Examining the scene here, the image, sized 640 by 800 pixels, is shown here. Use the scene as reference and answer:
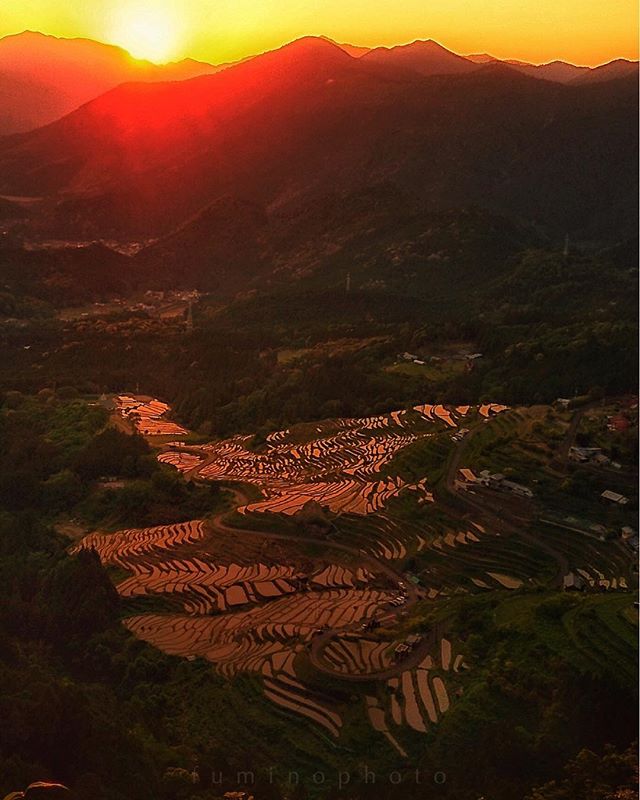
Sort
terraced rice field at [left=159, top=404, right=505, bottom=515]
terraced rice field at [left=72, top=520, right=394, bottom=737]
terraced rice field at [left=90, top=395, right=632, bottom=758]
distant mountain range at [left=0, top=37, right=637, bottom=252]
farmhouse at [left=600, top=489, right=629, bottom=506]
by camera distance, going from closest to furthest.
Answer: terraced rice field at [left=90, top=395, right=632, bottom=758] → terraced rice field at [left=72, top=520, right=394, bottom=737] → farmhouse at [left=600, top=489, right=629, bottom=506] → terraced rice field at [left=159, top=404, right=505, bottom=515] → distant mountain range at [left=0, top=37, right=637, bottom=252]

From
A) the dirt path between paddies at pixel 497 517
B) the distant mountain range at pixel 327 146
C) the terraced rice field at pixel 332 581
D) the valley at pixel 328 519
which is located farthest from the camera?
the distant mountain range at pixel 327 146

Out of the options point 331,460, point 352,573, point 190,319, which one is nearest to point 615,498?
point 352,573

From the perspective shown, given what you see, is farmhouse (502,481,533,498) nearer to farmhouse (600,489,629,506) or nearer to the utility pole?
farmhouse (600,489,629,506)

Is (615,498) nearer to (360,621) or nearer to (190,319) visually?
(360,621)

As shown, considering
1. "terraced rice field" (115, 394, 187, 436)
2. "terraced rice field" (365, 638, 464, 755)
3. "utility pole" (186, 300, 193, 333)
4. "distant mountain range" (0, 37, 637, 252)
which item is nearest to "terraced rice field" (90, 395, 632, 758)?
"terraced rice field" (365, 638, 464, 755)

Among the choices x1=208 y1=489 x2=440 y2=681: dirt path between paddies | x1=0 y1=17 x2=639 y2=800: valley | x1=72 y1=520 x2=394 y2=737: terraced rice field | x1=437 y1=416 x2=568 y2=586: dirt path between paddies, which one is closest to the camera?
x1=0 y1=17 x2=639 y2=800: valley

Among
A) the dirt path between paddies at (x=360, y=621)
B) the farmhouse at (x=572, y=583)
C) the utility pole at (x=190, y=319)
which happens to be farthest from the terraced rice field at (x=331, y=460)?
the utility pole at (x=190, y=319)

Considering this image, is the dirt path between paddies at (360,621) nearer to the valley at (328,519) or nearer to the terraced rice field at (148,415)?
the valley at (328,519)

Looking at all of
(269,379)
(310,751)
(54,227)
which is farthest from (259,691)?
(54,227)

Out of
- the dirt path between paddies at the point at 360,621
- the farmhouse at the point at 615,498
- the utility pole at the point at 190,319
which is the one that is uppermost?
the farmhouse at the point at 615,498

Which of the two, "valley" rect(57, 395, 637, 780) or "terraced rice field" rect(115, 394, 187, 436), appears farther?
"terraced rice field" rect(115, 394, 187, 436)

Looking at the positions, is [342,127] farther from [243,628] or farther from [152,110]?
[243,628]
